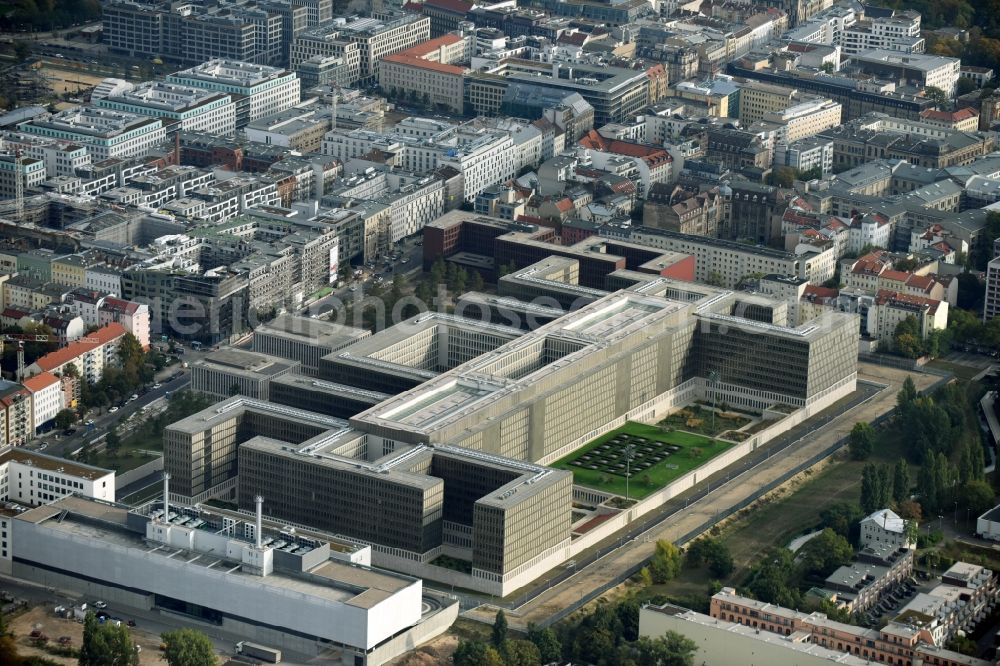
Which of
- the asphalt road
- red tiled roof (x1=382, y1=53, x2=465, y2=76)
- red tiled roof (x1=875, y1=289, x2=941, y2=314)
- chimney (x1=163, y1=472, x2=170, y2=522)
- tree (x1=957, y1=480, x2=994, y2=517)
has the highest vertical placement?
chimney (x1=163, y1=472, x2=170, y2=522)

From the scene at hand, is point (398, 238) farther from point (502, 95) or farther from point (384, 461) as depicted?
point (384, 461)

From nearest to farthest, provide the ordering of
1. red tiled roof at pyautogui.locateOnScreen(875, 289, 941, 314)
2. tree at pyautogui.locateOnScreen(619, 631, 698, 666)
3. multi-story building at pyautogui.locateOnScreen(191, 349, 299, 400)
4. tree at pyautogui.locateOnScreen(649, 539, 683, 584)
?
tree at pyautogui.locateOnScreen(619, 631, 698, 666) < tree at pyautogui.locateOnScreen(649, 539, 683, 584) < multi-story building at pyautogui.locateOnScreen(191, 349, 299, 400) < red tiled roof at pyautogui.locateOnScreen(875, 289, 941, 314)

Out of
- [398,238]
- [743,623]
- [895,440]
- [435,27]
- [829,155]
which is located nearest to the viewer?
Result: [743,623]

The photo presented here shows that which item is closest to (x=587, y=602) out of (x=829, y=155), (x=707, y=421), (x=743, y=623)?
(x=743, y=623)

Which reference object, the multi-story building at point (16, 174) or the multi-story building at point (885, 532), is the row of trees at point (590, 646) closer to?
the multi-story building at point (885, 532)

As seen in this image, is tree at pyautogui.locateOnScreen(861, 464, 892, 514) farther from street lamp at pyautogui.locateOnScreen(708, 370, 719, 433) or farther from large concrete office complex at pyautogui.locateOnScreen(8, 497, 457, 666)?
large concrete office complex at pyautogui.locateOnScreen(8, 497, 457, 666)

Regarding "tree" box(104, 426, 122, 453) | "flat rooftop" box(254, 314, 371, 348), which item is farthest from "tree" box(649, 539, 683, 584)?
"tree" box(104, 426, 122, 453)

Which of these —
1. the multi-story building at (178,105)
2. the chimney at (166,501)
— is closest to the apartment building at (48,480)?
the chimney at (166,501)
